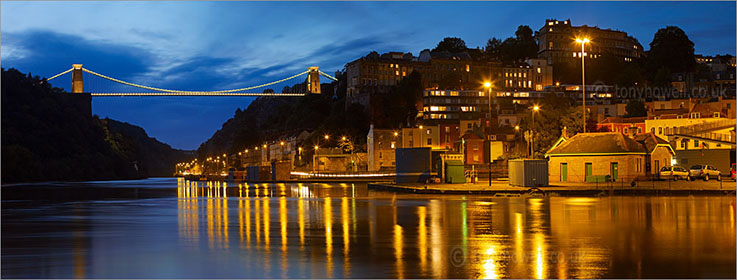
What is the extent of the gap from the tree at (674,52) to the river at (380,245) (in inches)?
5907

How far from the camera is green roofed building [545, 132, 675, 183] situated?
51.5m

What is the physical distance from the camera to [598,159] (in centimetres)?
5206

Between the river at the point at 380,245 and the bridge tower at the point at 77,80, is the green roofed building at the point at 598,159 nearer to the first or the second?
the river at the point at 380,245

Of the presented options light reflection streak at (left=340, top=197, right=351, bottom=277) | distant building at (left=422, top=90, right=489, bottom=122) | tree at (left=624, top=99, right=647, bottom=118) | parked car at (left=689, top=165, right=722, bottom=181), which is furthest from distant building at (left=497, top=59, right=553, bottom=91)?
light reflection streak at (left=340, top=197, right=351, bottom=277)

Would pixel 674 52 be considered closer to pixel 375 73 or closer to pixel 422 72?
pixel 422 72

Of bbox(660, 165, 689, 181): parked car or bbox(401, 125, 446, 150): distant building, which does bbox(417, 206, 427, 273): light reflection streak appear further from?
bbox(401, 125, 446, 150): distant building

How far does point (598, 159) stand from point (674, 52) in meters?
125

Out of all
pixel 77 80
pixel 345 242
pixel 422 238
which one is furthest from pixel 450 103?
pixel 345 242

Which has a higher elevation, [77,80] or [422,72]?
[77,80]

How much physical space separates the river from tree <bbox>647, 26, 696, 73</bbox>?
150 m

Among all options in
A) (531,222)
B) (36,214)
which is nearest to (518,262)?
(531,222)

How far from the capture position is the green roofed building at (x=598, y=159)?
51.5 m

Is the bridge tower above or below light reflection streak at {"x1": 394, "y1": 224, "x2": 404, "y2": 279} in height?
above

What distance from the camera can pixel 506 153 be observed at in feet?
323
